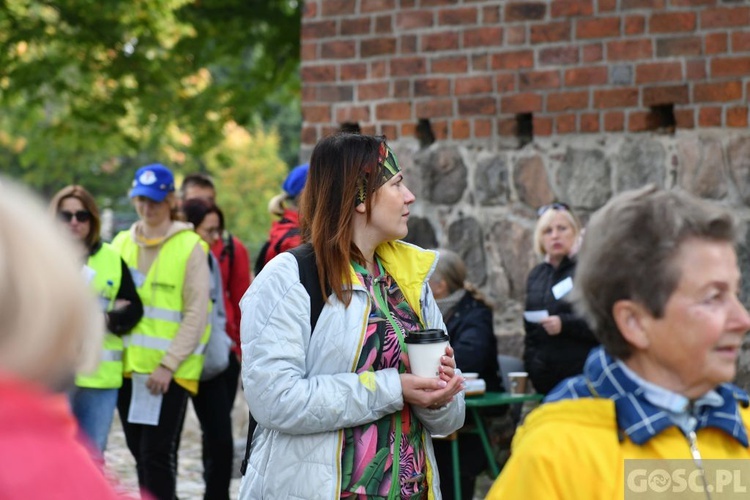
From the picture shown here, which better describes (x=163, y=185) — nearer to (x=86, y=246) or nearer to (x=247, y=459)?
(x=86, y=246)

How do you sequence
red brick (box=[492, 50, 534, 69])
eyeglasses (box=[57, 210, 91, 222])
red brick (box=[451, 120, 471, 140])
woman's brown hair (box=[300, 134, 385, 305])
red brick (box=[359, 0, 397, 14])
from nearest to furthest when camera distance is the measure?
woman's brown hair (box=[300, 134, 385, 305]) → eyeglasses (box=[57, 210, 91, 222]) → red brick (box=[492, 50, 534, 69]) → red brick (box=[451, 120, 471, 140]) → red brick (box=[359, 0, 397, 14])

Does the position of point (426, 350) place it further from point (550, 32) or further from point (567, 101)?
point (550, 32)

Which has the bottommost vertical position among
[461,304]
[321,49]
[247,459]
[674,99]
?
[247,459]

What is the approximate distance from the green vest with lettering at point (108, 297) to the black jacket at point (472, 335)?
1656 millimetres

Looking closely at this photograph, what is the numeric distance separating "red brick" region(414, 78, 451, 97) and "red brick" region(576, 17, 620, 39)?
844 millimetres

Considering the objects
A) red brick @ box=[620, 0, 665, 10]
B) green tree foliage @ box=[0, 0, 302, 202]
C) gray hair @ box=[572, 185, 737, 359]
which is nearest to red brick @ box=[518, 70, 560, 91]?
red brick @ box=[620, 0, 665, 10]

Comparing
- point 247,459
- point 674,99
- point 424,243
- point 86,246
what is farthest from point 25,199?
point 424,243

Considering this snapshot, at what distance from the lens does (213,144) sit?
12102mm

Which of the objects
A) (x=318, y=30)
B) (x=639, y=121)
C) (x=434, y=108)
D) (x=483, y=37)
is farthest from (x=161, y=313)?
(x=639, y=121)

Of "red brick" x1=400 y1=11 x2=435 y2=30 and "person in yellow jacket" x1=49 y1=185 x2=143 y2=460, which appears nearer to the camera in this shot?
"person in yellow jacket" x1=49 y1=185 x2=143 y2=460

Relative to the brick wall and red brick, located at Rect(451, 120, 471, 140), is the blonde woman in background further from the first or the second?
red brick, located at Rect(451, 120, 471, 140)

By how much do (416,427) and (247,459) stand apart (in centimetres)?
53

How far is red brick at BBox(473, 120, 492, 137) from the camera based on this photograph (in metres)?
7.06

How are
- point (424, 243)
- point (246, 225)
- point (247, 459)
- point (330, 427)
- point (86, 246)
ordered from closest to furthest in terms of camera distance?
point (330, 427)
point (247, 459)
point (86, 246)
point (424, 243)
point (246, 225)
